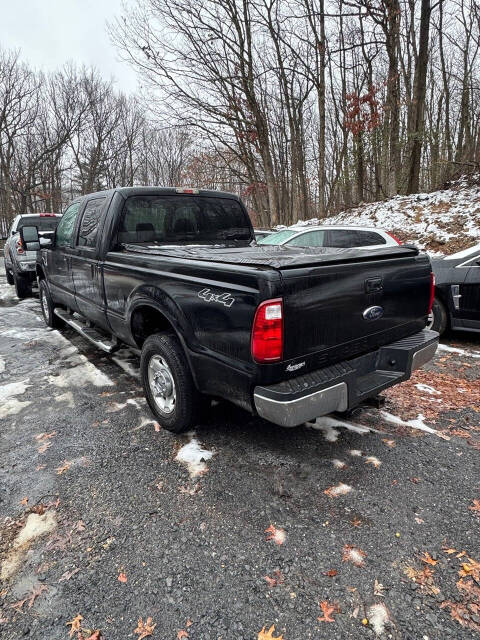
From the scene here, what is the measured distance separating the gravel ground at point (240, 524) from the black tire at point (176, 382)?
17cm

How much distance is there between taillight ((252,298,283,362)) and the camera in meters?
2.14

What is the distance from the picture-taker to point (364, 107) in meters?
15.8

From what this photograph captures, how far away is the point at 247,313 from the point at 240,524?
49.3 inches

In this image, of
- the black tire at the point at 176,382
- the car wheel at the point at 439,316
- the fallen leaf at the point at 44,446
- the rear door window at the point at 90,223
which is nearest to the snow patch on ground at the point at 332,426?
the black tire at the point at 176,382

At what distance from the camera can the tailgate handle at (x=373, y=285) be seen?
2.63m

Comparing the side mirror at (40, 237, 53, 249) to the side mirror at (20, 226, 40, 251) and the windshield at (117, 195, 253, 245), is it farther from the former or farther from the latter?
the windshield at (117, 195, 253, 245)

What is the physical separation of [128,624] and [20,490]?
4.40ft

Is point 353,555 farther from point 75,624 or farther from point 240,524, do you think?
point 75,624

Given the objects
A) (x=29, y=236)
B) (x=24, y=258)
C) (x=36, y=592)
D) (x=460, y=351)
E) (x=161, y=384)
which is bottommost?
(x=460, y=351)

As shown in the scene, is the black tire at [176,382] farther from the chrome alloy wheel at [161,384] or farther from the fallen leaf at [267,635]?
the fallen leaf at [267,635]

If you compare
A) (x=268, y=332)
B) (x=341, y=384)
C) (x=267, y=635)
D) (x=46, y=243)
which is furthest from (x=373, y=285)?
(x=46, y=243)

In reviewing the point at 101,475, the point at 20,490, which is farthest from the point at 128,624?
the point at 20,490

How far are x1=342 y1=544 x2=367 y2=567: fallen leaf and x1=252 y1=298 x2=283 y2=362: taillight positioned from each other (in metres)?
1.10

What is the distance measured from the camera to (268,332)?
2.17 metres
